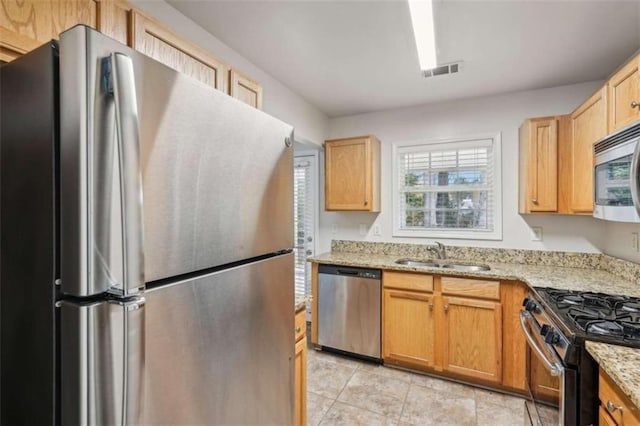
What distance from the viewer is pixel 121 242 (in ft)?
1.77

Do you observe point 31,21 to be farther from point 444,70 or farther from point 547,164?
point 547,164

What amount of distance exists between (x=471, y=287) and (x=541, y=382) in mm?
904

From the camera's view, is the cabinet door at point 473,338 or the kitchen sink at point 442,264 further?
the kitchen sink at point 442,264

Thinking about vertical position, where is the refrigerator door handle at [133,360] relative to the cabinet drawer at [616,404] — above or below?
above

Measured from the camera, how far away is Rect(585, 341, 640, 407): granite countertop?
880 mm

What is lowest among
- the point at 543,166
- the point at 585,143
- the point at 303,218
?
the point at 303,218

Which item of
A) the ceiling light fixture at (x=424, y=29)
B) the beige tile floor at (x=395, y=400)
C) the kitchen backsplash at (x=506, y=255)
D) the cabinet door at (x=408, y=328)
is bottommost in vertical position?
the beige tile floor at (x=395, y=400)

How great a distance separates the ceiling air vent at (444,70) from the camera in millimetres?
2254

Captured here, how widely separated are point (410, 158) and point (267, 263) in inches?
107

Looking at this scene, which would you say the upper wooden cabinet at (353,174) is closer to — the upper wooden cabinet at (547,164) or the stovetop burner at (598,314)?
the upper wooden cabinet at (547,164)

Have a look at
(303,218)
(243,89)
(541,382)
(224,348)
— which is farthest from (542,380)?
(303,218)

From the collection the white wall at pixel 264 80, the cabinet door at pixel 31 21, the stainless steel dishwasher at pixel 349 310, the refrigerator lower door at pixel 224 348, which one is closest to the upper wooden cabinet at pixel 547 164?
the stainless steel dishwasher at pixel 349 310

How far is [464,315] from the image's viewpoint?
2438 mm

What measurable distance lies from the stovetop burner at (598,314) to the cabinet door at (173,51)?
194 cm
